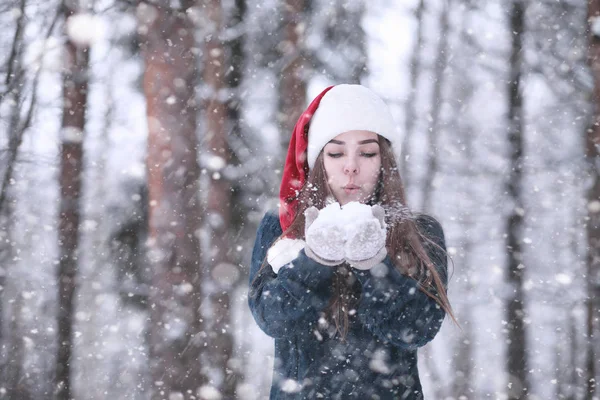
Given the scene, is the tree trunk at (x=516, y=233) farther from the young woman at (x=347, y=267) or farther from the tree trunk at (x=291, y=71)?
the young woman at (x=347, y=267)

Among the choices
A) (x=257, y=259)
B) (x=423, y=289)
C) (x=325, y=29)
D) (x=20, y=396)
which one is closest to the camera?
(x=423, y=289)

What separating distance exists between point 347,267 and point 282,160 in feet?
11.2

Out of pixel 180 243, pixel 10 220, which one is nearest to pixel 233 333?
pixel 180 243

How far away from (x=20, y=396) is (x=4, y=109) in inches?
120

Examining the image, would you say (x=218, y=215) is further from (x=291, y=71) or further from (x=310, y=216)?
(x=310, y=216)

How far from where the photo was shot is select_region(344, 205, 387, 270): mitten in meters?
1.71

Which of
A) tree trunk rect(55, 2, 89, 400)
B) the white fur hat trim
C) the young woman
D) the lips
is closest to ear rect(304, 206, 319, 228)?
the young woman

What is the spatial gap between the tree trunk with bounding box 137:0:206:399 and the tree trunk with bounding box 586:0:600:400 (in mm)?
3775

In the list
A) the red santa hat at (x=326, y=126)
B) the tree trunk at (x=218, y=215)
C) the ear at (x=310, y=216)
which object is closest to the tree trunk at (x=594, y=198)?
the tree trunk at (x=218, y=215)

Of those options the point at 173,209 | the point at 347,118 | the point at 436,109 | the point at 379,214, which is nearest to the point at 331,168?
the point at 347,118

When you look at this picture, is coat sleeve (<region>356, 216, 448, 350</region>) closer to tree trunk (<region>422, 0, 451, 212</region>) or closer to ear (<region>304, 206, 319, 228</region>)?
ear (<region>304, 206, 319, 228</region>)

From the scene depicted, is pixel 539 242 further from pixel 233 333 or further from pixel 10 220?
pixel 10 220

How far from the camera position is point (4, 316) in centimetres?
665

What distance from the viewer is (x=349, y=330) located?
1.98 meters
